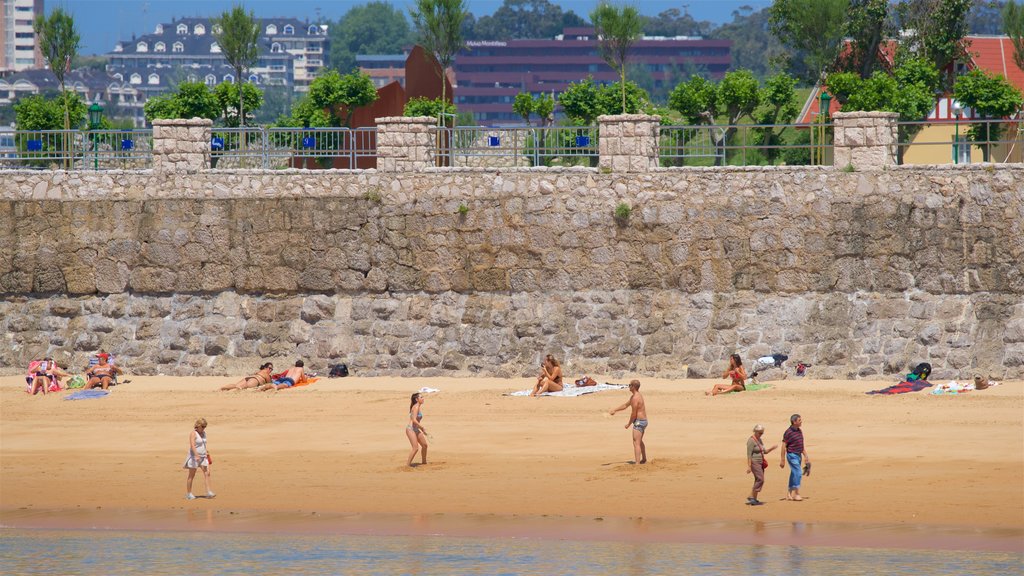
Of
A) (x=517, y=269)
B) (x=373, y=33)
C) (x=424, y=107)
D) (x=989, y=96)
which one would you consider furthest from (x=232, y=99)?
(x=373, y=33)

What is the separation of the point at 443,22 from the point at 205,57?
165517 millimetres

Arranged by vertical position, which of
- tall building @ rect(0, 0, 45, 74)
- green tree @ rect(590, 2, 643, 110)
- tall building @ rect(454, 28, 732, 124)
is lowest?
green tree @ rect(590, 2, 643, 110)

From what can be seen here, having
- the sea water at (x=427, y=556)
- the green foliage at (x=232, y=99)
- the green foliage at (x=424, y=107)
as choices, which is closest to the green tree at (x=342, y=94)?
the green foliage at (x=424, y=107)

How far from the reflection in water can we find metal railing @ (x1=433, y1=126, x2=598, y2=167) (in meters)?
8.88

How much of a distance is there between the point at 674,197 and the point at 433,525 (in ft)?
26.5

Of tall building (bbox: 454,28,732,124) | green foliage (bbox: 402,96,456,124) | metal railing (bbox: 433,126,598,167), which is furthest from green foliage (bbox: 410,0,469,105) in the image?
tall building (bbox: 454,28,732,124)

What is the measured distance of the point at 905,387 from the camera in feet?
72.8

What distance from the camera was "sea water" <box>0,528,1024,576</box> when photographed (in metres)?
15.7

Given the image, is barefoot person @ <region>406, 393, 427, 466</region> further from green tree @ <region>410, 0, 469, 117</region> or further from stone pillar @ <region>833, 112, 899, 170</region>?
green tree @ <region>410, 0, 469, 117</region>

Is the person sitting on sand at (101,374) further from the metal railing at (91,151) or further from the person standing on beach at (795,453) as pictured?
the person standing on beach at (795,453)

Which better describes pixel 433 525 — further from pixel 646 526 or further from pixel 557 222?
pixel 557 222

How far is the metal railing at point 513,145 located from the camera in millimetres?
24906

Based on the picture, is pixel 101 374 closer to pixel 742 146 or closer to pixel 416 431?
pixel 416 431

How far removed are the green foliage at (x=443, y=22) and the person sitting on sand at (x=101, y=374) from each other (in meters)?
8.78
